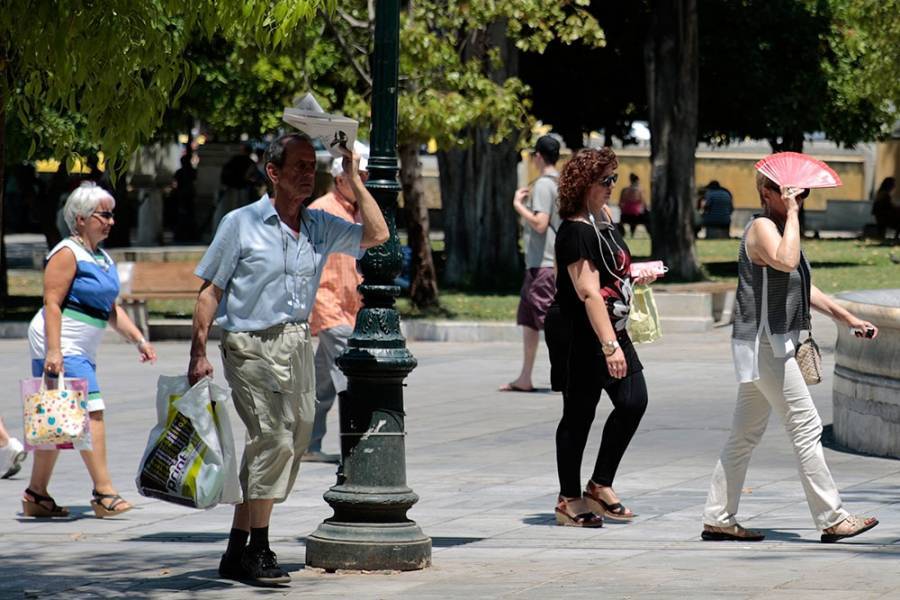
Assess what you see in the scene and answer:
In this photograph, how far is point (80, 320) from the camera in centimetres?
985

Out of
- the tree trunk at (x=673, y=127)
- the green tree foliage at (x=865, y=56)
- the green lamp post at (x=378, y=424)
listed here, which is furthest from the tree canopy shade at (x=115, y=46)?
the tree trunk at (x=673, y=127)

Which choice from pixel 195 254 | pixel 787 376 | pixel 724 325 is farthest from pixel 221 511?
pixel 195 254

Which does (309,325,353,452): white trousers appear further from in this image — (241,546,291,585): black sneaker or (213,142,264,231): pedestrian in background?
(213,142,264,231): pedestrian in background

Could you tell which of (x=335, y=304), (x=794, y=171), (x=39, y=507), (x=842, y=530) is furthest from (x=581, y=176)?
(x=39, y=507)

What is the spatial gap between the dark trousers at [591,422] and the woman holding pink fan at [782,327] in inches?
31.8

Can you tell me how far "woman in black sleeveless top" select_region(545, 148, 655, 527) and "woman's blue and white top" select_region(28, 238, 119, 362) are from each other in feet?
7.80

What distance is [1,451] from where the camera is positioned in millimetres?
10906

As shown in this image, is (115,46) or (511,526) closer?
(115,46)

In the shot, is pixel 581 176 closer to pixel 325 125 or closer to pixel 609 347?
pixel 609 347

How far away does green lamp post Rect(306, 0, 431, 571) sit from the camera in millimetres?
7836

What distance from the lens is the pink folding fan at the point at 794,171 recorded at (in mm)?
8469

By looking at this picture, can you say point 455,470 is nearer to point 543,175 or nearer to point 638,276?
point 638,276

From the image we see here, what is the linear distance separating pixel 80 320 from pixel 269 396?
2598 millimetres

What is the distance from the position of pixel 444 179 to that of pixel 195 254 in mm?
7037
